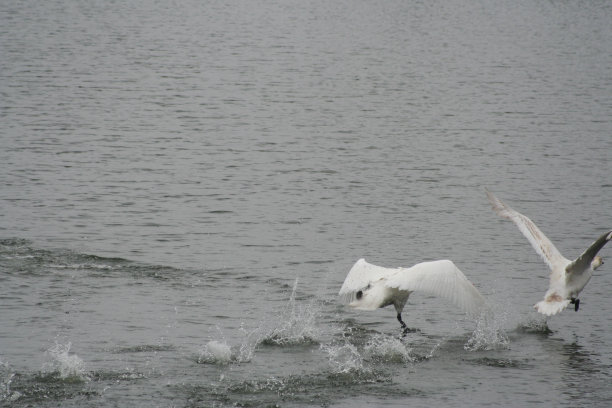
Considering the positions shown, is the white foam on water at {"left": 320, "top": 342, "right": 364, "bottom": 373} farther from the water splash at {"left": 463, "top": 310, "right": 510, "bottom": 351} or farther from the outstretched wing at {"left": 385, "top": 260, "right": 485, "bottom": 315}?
the water splash at {"left": 463, "top": 310, "right": 510, "bottom": 351}

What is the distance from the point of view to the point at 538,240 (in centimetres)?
1334

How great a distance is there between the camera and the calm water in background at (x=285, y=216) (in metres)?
10.8

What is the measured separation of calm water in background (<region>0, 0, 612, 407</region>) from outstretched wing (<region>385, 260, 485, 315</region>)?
57cm

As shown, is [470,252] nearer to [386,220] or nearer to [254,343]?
[386,220]

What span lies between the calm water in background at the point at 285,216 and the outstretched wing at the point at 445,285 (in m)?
0.57

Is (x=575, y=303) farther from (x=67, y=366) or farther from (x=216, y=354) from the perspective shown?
(x=67, y=366)

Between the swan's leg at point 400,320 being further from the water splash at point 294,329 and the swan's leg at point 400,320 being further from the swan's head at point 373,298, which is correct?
the water splash at point 294,329

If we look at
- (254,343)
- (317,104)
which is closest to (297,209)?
(254,343)

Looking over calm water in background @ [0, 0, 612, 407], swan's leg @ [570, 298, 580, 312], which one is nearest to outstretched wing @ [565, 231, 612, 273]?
swan's leg @ [570, 298, 580, 312]

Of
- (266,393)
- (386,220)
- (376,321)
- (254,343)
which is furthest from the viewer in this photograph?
(386,220)

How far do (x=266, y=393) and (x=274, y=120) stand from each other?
17.5 metres

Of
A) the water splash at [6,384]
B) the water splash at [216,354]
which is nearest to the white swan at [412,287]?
the water splash at [216,354]

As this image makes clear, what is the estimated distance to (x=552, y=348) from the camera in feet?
40.1

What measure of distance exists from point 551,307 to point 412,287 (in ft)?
5.98
